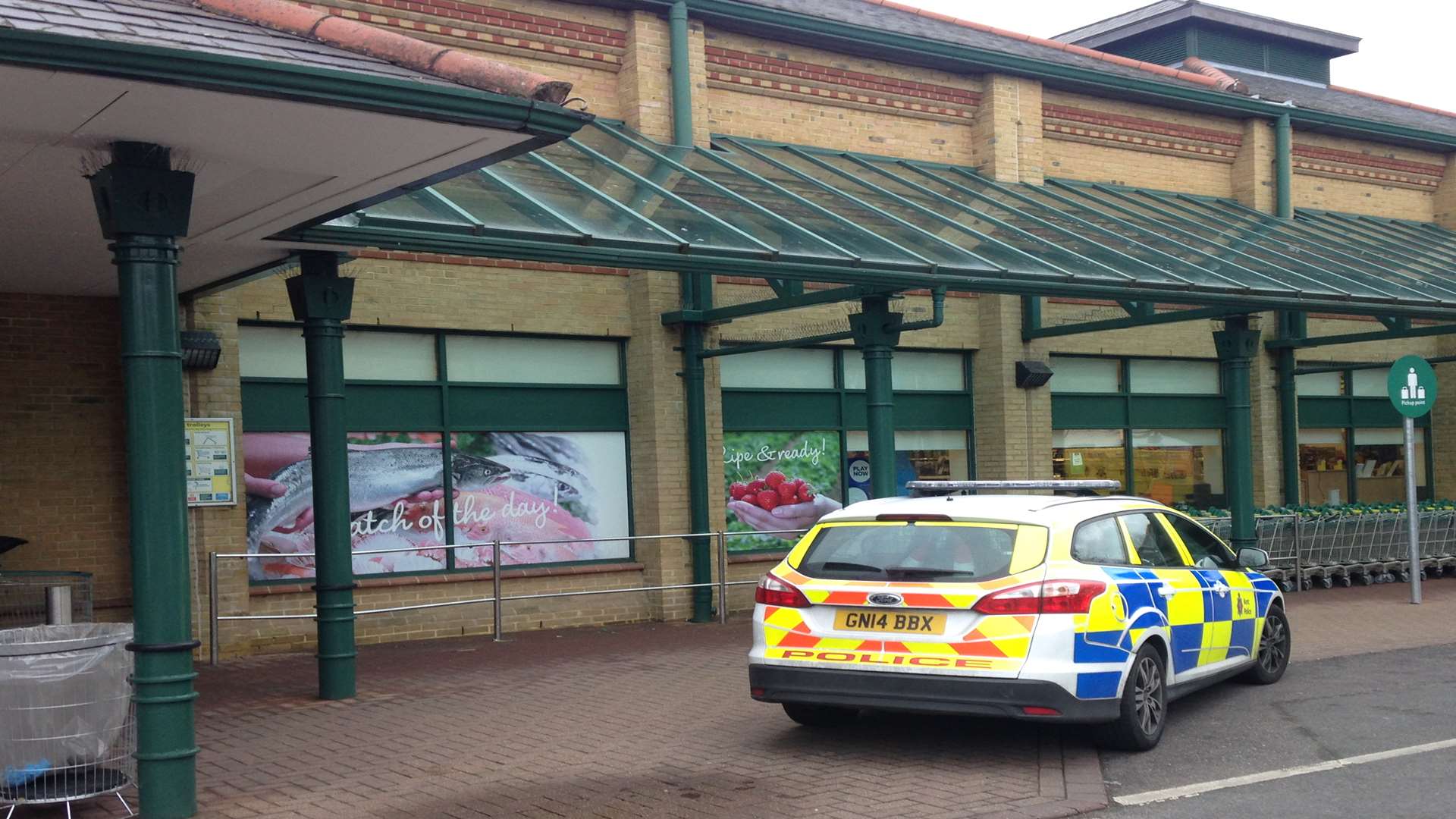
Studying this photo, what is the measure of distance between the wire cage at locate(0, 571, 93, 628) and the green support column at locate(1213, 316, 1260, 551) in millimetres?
11365

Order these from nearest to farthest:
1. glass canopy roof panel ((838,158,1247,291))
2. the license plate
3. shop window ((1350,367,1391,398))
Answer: the license plate < glass canopy roof panel ((838,158,1247,291)) < shop window ((1350,367,1391,398))

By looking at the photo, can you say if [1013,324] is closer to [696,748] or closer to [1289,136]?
[1289,136]

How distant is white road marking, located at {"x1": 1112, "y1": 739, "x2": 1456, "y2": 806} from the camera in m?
6.88

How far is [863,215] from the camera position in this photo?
1369cm

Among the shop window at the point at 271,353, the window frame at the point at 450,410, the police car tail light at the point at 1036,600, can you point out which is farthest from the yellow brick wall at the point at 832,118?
the police car tail light at the point at 1036,600

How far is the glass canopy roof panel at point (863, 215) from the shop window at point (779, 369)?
7.00 ft

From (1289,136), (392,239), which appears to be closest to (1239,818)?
(392,239)

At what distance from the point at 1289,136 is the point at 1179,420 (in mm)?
4938

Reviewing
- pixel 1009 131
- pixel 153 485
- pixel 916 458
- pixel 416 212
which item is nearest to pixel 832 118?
pixel 1009 131

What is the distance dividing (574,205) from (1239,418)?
27.1 feet

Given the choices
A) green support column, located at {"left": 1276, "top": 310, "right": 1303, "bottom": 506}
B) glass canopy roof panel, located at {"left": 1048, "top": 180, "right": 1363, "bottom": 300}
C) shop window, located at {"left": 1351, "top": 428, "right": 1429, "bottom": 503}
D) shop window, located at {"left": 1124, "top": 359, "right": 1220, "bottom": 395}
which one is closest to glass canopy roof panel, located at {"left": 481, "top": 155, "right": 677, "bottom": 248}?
glass canopy roof panel, located at {"left": 1048, "top": 180, "right": 1363, "bottom": 300}

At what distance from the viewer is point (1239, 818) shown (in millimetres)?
6379

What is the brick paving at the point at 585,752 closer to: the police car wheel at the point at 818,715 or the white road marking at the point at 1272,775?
the police car wheel at the point at 818,715

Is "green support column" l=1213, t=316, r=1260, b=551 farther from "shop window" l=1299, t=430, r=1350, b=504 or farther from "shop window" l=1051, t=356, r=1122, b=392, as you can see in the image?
"shop window" l=1299, t=430, r=1350, b=504
